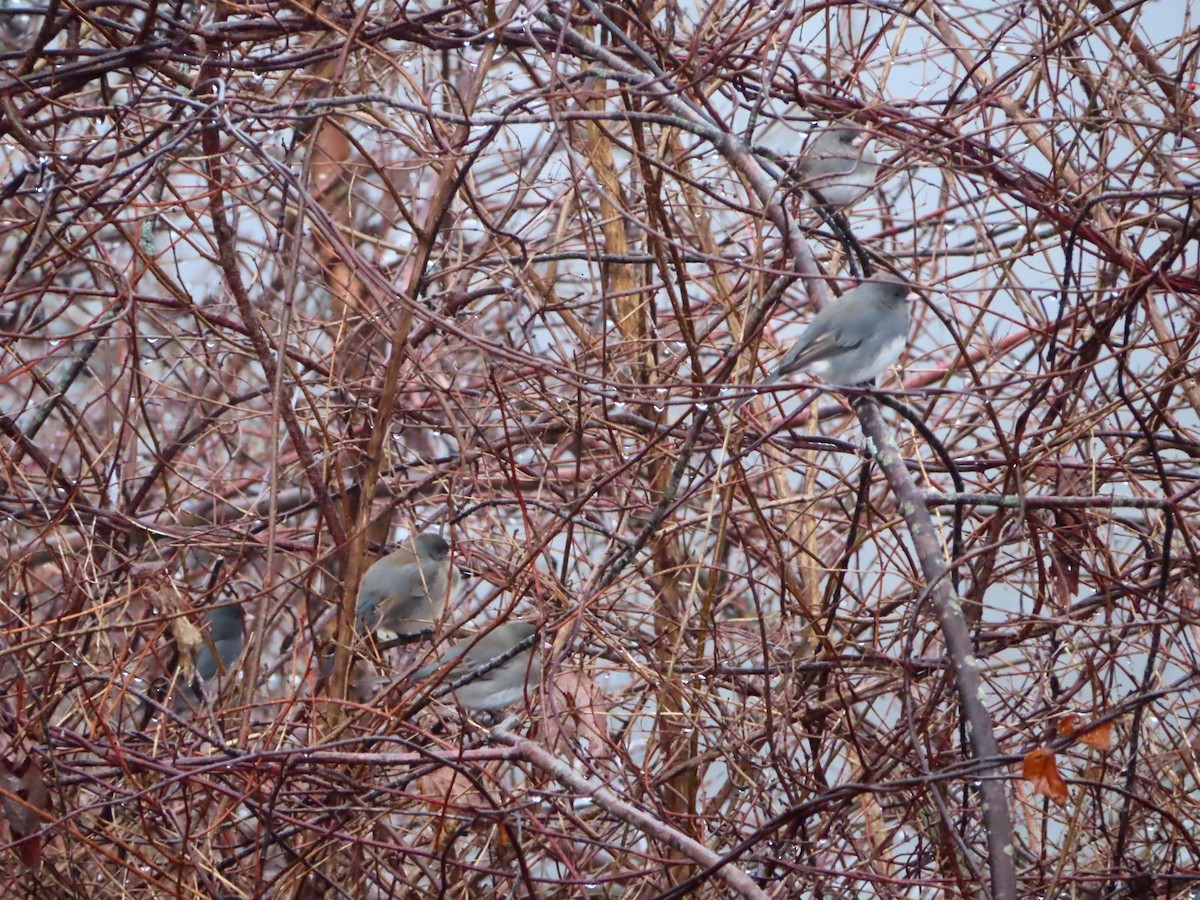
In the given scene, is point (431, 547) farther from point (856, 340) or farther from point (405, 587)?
point (856, 340)

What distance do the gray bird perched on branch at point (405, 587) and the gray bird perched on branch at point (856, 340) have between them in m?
1.16

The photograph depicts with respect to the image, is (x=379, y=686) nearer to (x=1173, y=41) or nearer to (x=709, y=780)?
(x=709, y=780)

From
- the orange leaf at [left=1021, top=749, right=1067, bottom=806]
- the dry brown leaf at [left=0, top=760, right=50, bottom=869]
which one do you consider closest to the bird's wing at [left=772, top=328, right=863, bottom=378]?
the orange leaf at [left=1021, top=749, right=1067, bottom=806]

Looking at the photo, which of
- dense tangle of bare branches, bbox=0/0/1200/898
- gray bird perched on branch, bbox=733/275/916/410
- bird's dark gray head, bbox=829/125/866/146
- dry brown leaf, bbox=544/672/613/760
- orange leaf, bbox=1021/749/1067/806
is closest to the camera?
orange leaf, bbox=1021/749/1067/806

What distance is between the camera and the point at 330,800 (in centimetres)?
272

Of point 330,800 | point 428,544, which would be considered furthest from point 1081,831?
point 428,544

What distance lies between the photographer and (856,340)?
10.2 feet

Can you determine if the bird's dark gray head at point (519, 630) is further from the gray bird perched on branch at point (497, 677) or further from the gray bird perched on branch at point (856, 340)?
the gray bird perched on branch at point (856, 340)

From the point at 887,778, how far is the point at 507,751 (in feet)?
4.12

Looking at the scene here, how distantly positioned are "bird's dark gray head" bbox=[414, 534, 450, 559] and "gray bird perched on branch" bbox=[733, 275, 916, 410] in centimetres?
109

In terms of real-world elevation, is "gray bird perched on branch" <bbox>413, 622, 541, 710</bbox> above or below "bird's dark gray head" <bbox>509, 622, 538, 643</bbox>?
below

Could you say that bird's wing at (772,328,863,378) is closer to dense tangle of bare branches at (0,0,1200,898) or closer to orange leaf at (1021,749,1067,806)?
dense tangle of bare branches at (0,0,1200,898)

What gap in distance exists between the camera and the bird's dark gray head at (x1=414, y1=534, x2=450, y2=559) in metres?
3.61

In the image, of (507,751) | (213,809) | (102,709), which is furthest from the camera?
(213,809)
